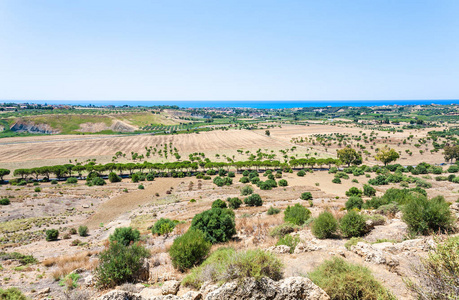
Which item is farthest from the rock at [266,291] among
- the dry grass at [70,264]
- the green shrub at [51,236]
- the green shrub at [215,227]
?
the green shrub at [51,236]

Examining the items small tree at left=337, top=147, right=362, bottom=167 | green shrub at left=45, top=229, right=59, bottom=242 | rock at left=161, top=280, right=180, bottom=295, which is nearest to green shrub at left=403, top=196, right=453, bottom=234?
rock at left=161, top=280, right=180, bottom=295

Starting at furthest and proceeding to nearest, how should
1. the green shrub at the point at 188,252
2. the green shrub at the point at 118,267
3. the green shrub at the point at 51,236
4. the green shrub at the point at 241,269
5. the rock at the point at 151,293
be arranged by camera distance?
the green shrub at the point at 51,236 < the green shrub at the point at 188,252 < the green shrub at the point at 118,267 < the rock at the point at 151,293 < the green shrub at the point at 241,269

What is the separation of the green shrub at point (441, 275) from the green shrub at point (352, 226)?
32.4ft

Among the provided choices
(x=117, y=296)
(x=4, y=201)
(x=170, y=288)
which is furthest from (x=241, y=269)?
(x=4, y=201)

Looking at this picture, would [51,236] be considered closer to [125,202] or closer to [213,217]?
[125,202]

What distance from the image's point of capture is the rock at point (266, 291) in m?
8.16

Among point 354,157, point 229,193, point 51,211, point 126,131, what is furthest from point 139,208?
point 126,131

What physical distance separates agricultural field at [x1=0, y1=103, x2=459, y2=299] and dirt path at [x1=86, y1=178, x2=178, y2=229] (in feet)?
0.76

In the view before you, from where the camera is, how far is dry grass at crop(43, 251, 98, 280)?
15.0 meters

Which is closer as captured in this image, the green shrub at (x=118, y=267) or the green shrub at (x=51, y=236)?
the green shrub at (x=118, y=267)

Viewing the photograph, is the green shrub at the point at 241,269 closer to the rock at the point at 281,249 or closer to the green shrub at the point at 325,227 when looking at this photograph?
the rock at the point at 281,249

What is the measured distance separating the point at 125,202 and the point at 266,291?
4314 cm

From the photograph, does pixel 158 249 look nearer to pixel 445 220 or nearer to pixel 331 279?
pixel 331 279

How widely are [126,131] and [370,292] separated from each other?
173 meters
